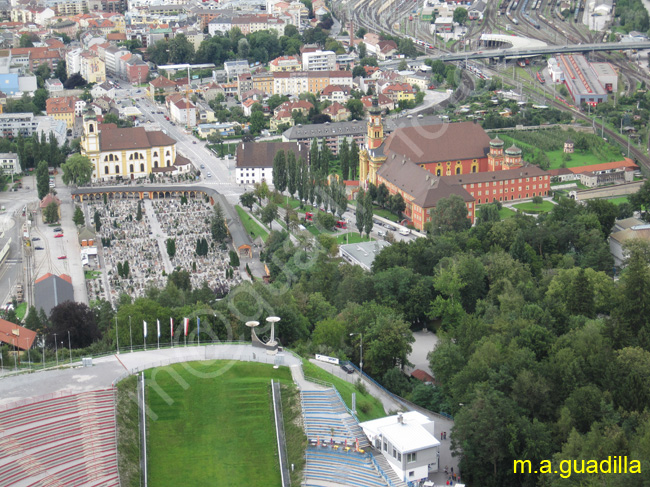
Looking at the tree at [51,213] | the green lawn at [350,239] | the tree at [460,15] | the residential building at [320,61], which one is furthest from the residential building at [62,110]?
the tree at [460,15]

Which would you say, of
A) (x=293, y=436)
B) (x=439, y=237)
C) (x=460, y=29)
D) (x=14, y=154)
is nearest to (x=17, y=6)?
(x=460, y=29)

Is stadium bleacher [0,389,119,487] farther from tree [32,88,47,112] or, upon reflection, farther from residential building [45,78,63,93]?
residential building [45,78,63,93]

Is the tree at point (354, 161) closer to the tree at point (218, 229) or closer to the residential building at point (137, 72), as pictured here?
the tree at point (218, 229)

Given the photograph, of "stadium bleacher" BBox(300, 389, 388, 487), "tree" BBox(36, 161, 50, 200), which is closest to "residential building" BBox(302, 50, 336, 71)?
"tree" BBox(36, 161, 50, 200)

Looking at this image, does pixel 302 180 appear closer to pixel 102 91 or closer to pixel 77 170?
pixel 77 170

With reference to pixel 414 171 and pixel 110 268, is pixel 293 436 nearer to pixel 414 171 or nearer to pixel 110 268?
pixel 110 268

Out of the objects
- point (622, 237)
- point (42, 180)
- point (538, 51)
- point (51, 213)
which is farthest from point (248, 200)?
point (538, 51)
